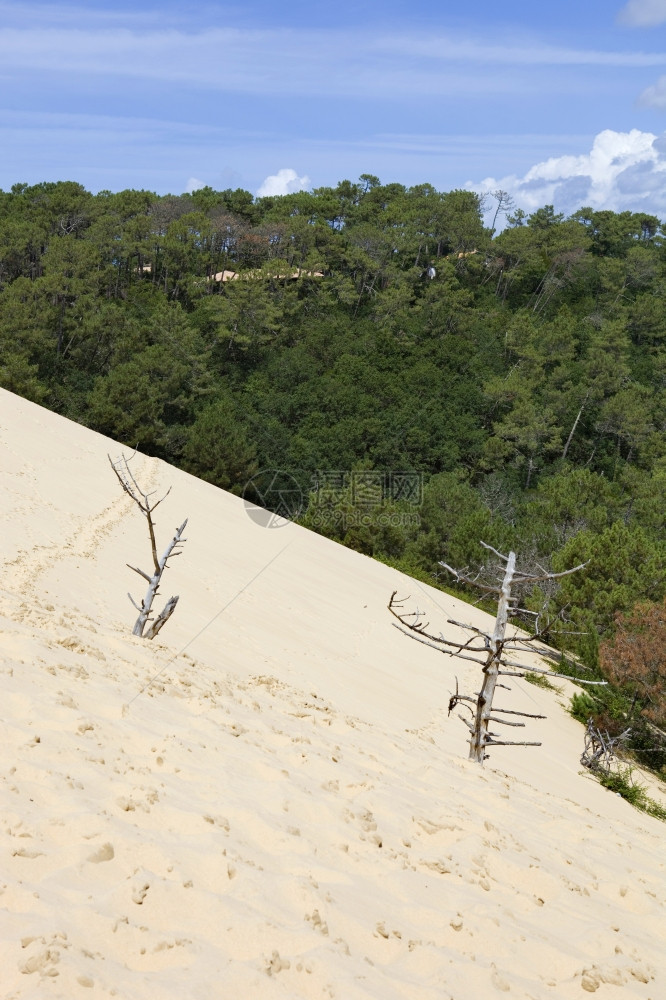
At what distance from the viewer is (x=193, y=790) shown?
405 centimetres

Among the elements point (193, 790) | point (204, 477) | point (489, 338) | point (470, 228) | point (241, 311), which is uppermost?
point (470, 228)

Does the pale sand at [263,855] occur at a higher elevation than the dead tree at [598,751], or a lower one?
higher

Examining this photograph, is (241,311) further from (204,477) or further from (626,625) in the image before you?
(626,625)

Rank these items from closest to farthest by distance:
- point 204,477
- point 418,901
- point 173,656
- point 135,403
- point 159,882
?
point 159,882
point 418,901
point 173,656
point 204,477
point 135,403

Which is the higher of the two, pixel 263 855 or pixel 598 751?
pixel 263 855

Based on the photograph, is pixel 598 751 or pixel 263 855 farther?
pixel 598 751

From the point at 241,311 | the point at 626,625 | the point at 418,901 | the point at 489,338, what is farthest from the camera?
the point at 489,338

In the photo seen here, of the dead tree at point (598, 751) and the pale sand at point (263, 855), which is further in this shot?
the dead tree at point (598, 751)

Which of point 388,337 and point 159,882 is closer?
point 159,882

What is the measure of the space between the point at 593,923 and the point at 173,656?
4.66 meters

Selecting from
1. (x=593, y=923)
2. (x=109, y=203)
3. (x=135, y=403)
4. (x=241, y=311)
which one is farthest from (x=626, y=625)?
(x=109, y=203)

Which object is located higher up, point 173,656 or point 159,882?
point 159,882

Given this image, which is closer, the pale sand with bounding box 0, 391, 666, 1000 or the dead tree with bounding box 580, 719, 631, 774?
the pale sand with bounding box 0, 391, 666, 1000

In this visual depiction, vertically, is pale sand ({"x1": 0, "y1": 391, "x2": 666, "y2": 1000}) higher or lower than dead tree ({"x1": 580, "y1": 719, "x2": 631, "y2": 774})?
higher
